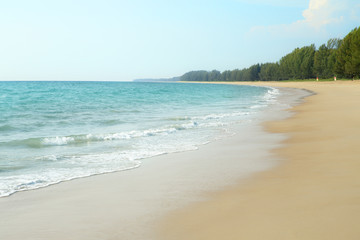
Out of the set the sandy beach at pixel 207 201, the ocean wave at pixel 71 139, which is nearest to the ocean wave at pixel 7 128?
the ocean wave at pixel 71 139

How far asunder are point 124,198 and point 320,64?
331 ft

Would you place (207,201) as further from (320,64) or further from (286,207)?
(320,64)

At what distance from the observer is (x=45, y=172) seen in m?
7.20

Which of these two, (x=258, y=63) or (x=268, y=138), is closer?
(x=268, y=138)

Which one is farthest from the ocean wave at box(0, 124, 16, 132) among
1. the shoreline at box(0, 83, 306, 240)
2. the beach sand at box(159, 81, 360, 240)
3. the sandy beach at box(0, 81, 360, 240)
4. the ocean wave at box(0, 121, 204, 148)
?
the beach sand at box(159, 81, 360, 240)

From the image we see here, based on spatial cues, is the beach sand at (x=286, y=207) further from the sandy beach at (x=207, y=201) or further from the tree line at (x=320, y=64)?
the tree line at (x=320, y=64)

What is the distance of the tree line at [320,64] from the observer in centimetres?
6925

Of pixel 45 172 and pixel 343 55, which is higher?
pixel 343 55

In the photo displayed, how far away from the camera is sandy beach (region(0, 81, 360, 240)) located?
12.9 ft

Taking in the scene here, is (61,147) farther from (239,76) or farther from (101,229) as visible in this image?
(239,76)

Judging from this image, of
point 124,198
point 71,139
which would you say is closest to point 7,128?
point 71,139

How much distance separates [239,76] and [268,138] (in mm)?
188765

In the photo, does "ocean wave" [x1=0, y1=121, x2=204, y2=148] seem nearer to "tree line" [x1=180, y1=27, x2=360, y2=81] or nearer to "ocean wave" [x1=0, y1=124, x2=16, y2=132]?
"ocean wave" [x1=0, y1=124, x2=16, y2=132]

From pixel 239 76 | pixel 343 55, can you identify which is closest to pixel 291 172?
pixel 343 55
